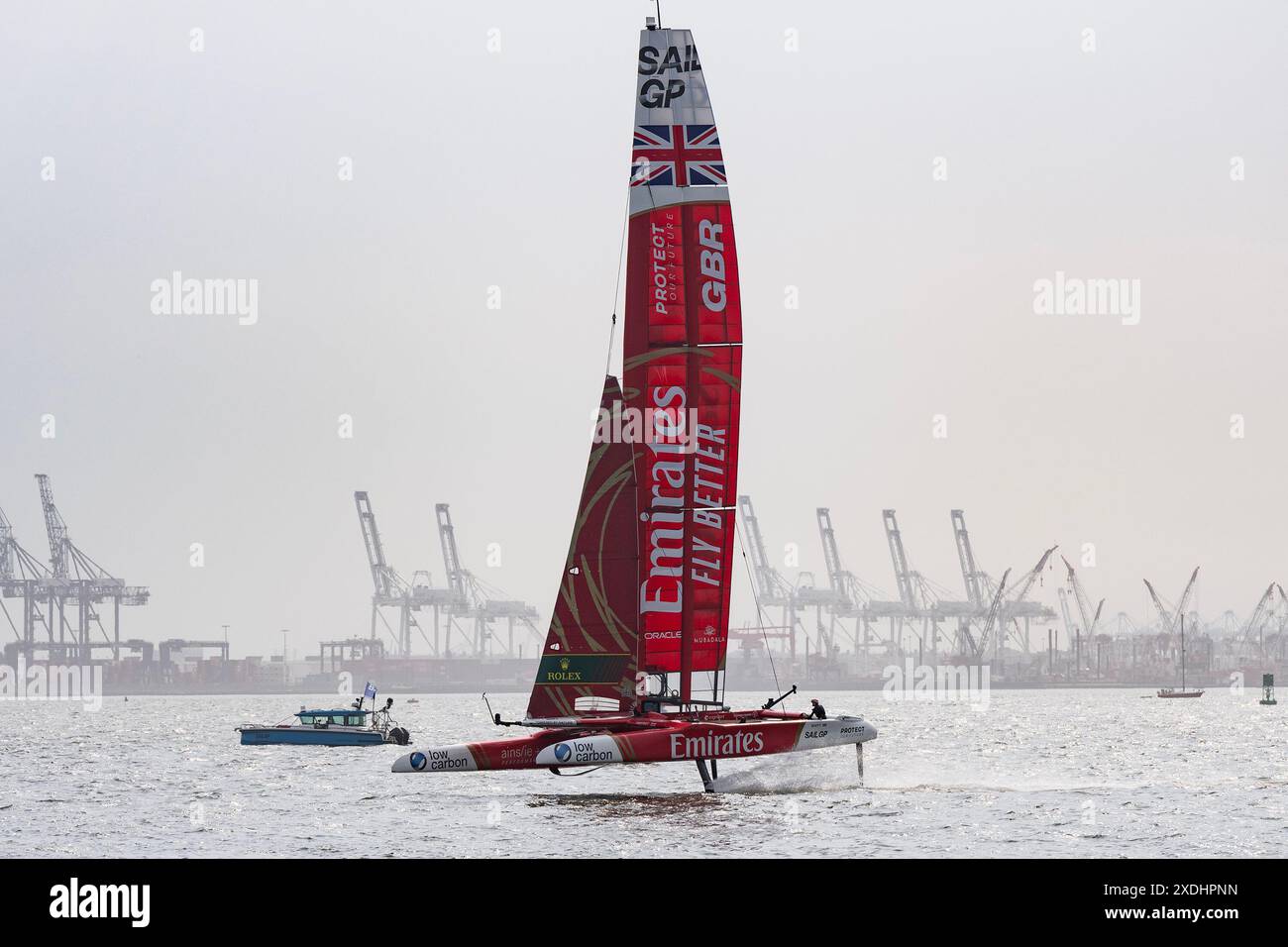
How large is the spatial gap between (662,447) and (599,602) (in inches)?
97.7

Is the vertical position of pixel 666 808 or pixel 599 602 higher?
pixel 599 602

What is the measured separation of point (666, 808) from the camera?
24953mm

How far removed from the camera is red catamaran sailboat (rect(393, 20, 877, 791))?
25.0 m

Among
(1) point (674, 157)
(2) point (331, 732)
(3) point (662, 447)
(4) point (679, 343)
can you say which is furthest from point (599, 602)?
(2) point (331, 732)

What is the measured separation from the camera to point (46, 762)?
48.0m

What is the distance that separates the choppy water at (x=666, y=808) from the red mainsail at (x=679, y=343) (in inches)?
128

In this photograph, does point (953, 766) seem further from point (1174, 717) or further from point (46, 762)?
point (1174, 717)

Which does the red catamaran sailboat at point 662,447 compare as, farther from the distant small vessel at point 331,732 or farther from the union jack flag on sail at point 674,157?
the distant small vessel at point 331,732

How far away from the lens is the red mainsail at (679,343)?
25000 mm

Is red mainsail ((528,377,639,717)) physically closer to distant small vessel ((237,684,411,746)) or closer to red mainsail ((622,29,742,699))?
red mainsail ((622,29,742,699))

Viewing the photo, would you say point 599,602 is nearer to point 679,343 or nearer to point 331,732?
point 679,343

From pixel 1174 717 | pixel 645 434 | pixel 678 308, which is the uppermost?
pixel 678 308
